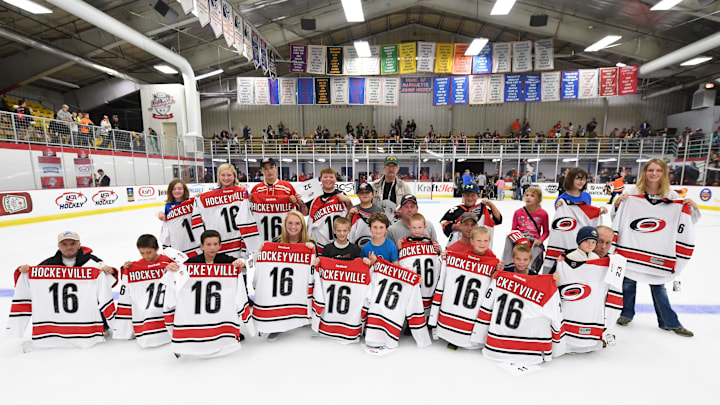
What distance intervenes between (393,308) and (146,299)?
2238mm

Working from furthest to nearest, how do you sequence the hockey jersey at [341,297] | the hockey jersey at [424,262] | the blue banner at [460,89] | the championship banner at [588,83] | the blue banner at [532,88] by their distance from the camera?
the blue banner at [460,89], the blue banner at [532,88], the championship banner at [588,83], the hockey jersey at [424,262], the hockey jersey at [341,297]

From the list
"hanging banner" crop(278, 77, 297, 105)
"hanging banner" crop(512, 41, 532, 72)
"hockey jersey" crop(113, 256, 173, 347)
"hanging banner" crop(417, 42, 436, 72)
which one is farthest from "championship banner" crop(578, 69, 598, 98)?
"hockey jersey" crop(113, 256, 173, 347)

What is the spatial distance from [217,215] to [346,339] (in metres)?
2.31

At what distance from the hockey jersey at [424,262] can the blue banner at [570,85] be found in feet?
67.6

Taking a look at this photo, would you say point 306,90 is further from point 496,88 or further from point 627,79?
point 627,79

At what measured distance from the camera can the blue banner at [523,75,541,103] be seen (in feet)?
62.3

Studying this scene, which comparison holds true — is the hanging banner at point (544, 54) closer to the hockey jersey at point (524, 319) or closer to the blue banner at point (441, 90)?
the blue banner at point (441, 90)

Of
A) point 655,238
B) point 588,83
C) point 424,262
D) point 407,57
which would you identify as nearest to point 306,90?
point 407,57

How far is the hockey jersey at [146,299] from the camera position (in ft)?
9.21

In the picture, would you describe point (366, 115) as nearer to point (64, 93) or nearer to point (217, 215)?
point (64, 93)

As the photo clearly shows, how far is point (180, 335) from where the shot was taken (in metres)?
2.61

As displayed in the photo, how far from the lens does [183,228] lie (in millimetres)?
4055

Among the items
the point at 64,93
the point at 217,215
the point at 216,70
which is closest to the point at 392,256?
the point at 217,215

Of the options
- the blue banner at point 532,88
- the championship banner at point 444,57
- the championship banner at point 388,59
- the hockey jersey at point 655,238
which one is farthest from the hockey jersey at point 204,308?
the blue banner at point 532,88
